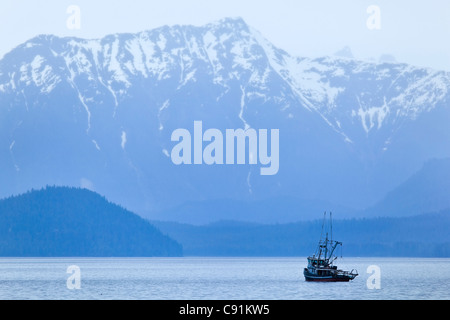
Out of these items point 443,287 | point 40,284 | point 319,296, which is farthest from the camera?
point 40,284

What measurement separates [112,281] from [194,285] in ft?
31.2
